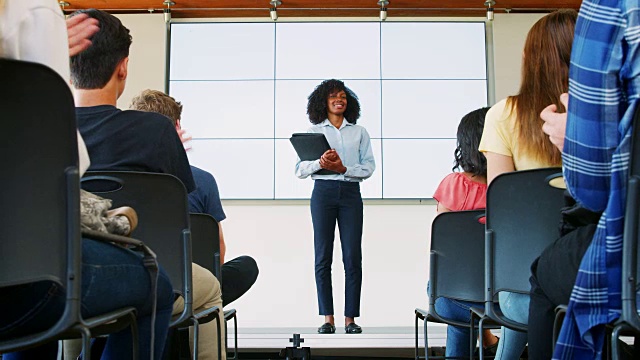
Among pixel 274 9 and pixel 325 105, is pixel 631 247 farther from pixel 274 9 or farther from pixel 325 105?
pixel 274 9

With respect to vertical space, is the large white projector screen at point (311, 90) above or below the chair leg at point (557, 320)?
above

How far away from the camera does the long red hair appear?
1.93 metres

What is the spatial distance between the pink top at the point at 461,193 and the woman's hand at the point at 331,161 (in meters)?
1.57

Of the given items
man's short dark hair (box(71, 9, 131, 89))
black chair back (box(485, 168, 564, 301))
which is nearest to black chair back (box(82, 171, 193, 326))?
man's short dark hair (box(71, 9, 131, 89))

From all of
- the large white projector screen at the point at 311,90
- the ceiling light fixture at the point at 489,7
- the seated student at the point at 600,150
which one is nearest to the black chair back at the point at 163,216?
the seated student at the point at 600,150

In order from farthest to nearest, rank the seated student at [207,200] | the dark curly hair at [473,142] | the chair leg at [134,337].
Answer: the dark curly hair at [473,142] → the seated student at [207,200] → the chair leg at [134,337]

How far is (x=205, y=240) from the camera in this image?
8.16 feet

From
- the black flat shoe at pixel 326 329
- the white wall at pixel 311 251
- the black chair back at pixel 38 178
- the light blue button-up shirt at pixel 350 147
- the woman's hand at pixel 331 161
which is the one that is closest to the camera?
the black chair back at pixel 38 178

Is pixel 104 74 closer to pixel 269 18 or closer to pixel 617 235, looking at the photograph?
pixel 617 235

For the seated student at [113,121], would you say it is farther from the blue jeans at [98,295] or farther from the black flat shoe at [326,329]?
the black flat shoe at [326,329]

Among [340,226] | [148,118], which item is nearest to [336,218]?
[340,226]

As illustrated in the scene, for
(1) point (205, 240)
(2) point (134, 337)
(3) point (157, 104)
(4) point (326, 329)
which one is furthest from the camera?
(4) point (326, 329)

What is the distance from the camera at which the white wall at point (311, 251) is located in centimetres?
611

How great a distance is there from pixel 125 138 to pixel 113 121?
0.05 m
